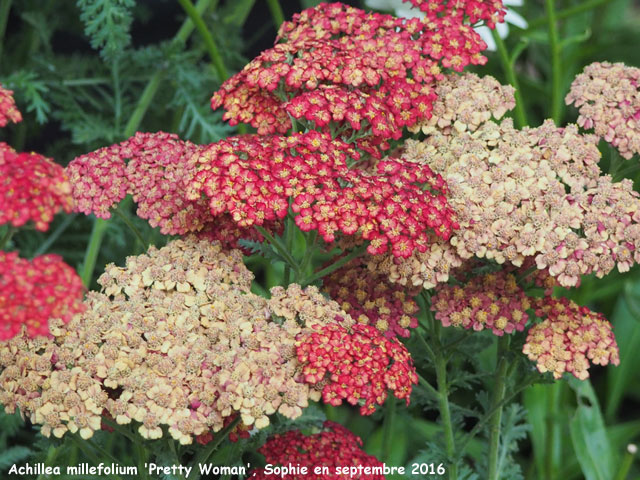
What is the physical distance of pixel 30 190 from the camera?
1077mm

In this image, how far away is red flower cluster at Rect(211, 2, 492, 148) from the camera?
1357 millimetres

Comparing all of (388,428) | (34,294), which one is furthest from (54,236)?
(34,294)

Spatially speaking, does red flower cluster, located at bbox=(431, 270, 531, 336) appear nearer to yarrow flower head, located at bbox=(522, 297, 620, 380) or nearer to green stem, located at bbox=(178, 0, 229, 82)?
yarrow flower head, located at bbox=(522, 297, 620, 380)

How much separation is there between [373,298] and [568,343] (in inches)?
11.5

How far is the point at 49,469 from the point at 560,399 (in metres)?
1.25

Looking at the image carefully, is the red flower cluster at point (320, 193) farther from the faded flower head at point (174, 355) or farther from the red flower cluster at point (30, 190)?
the red flower cluster at point (30, 190)

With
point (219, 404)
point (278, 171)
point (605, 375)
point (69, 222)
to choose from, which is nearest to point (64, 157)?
point (69, 222)

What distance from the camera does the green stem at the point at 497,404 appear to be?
1498 millimetres

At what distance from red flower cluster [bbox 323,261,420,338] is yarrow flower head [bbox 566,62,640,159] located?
373 millimetres

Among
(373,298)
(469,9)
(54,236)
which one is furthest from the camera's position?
(54,236)

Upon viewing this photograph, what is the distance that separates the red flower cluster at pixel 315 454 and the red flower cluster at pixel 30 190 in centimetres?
49

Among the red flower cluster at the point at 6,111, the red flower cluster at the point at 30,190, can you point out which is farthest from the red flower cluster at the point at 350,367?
the red flower cluster at the point at 6,111

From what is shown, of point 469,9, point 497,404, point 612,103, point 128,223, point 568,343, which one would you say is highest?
point 469,9

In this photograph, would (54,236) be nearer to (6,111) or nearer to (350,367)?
(6,111)
